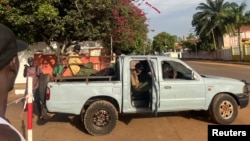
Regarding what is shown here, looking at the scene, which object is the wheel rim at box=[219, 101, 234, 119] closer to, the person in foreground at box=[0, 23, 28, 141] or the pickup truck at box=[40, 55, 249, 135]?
the pickup truck at box=[40, 55, 249, 135]

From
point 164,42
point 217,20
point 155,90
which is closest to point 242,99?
point 155,90

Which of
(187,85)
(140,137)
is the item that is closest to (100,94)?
(140,137)

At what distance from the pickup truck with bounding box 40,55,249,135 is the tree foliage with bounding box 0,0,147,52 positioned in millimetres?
6704

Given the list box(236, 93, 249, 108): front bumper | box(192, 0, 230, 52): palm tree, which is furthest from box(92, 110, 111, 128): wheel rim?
box(192, 0, 230, 52): palm tree

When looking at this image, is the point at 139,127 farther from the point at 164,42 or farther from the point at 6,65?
the point at 164,42

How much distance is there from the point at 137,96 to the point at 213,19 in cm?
4832

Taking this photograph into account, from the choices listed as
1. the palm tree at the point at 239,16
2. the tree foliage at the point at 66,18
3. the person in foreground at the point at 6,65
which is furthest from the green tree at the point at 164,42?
the person in foreground at the point at 6,65

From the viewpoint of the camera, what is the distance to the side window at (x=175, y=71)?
8.22 meters

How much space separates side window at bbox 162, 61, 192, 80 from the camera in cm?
822

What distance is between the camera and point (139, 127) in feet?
26.8

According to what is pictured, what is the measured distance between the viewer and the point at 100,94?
7730 millimetres

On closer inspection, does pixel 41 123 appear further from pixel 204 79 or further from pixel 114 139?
pixel 204 79

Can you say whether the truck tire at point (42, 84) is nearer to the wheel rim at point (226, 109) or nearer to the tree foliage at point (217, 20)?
the wheel rim at point (226, 109)

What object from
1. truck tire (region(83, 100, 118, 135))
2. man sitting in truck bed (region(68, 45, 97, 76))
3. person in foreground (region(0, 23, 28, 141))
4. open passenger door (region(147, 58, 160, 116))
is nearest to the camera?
person in foreground (region(0, 23, 28, 141))
